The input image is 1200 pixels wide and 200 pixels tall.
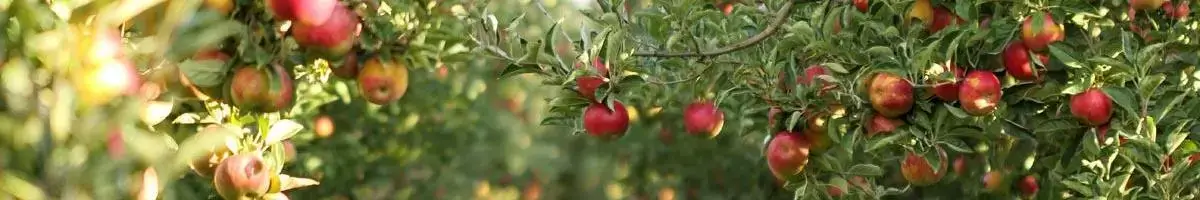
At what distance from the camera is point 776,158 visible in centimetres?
244

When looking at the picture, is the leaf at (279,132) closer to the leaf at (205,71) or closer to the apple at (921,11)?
the leaf at (205,71)

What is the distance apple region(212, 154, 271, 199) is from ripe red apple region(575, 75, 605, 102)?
630mm

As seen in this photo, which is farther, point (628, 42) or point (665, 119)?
point (665, 119)

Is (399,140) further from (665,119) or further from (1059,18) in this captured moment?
(1059,18)

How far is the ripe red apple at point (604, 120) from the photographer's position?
2535 mm

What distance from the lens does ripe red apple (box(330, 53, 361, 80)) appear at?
2.08 meters

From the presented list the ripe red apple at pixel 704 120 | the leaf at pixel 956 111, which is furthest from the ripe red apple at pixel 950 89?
the ripe red apple at pixel 704 120

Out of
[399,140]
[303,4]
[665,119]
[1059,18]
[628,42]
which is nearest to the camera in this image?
[303,4]

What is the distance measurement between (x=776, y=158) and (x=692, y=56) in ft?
1.01

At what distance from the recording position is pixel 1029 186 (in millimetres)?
3371

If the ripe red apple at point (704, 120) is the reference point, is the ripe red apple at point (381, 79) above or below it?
above

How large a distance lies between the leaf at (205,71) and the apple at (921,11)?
1174 mm

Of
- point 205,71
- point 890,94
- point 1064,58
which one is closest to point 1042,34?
point 1064,58

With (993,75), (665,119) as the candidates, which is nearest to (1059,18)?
(993,75)
